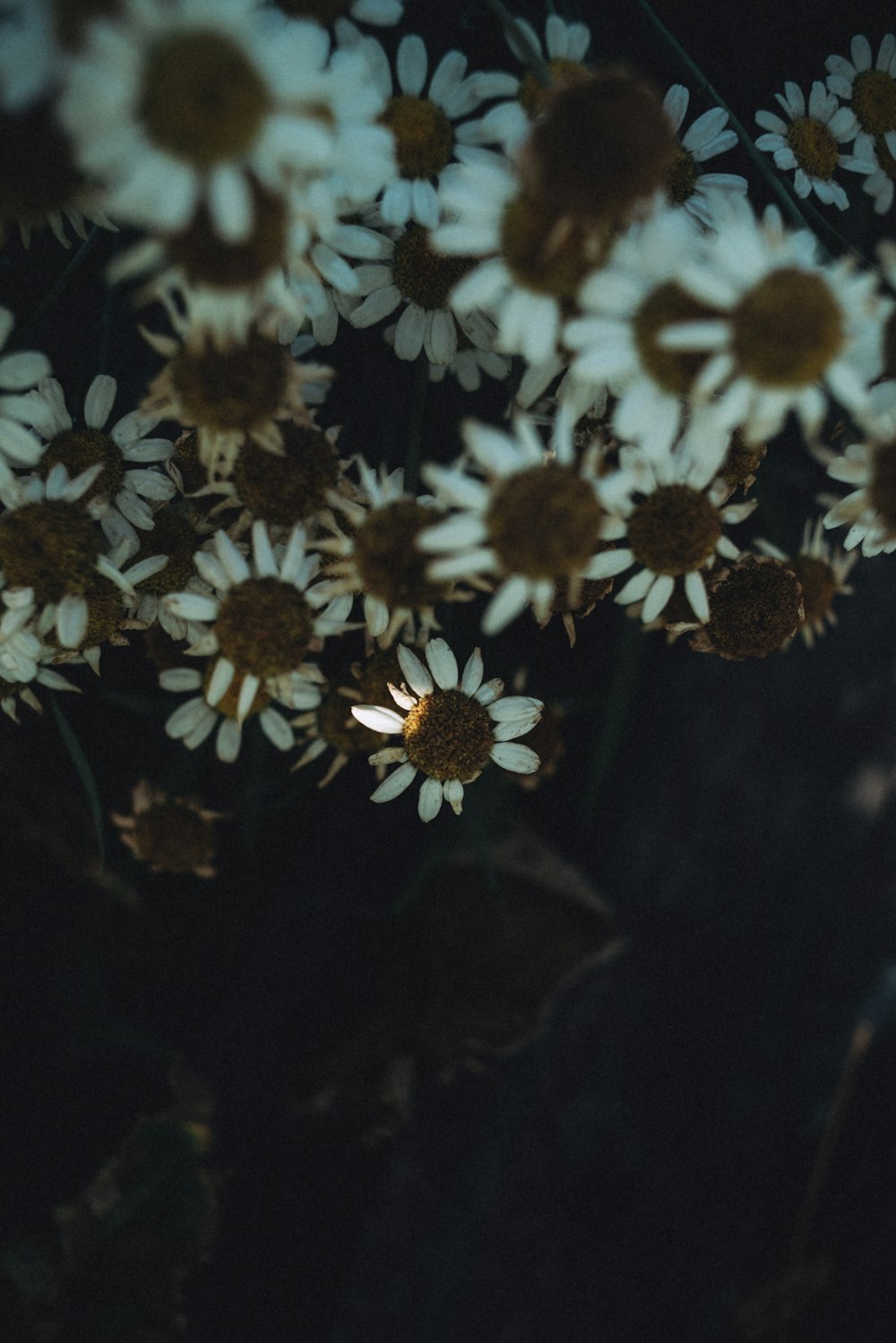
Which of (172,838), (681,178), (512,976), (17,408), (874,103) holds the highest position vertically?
(874,103)

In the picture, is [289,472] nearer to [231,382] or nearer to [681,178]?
[231,382]

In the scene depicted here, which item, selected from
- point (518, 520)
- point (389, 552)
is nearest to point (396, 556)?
point (389, 552)

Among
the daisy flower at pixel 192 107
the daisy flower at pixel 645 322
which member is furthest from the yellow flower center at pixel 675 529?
the daisy flower at pixel 192 107

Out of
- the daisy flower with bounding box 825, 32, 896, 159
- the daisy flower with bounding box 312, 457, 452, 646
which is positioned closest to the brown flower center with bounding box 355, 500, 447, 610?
the daisy flower with bounding box 312, 457, 452, 646

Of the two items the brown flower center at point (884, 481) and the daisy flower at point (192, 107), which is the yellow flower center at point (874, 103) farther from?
the daisy flower at point (192, 107)

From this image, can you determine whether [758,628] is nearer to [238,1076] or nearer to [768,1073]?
[238,1076]

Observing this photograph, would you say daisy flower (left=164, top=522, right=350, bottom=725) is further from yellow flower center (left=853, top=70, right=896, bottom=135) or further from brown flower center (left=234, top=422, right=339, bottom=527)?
yellow flower center (left=853, top=70, right=896, bottom=135)
